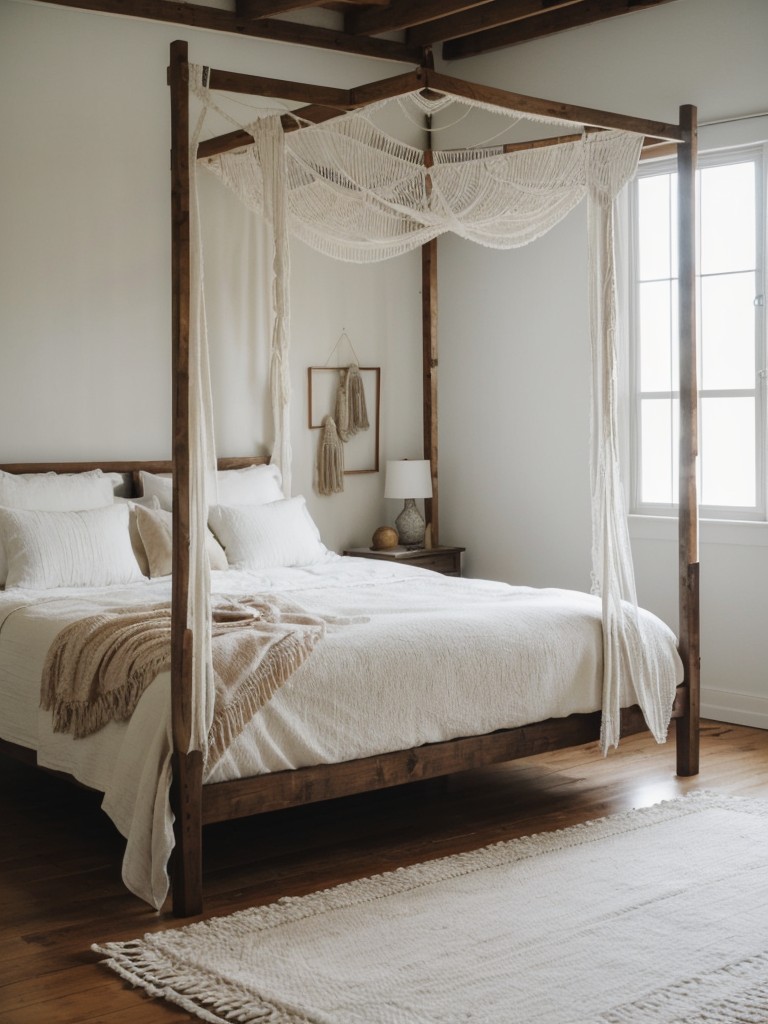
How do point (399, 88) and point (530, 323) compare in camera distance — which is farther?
point (530, 323)

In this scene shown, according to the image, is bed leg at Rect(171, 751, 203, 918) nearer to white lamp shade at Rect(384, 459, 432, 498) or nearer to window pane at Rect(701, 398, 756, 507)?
window pane at Rect(701, 398, 756, 507)

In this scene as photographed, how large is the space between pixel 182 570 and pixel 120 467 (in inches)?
89.8

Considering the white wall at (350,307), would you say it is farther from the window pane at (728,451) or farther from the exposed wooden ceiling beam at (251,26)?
the window pane at (728,451)

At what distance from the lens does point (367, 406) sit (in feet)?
21.2

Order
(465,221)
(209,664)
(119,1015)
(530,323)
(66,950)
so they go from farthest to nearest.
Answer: (530,323) < (465,221) < (209,664) < (66,950) < (119,1015)

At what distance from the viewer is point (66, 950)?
3.00 m

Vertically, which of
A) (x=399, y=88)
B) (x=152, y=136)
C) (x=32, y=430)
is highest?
(x=152, y=136)

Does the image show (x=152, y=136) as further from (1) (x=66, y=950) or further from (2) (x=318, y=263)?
(1) (x=66, y=950)

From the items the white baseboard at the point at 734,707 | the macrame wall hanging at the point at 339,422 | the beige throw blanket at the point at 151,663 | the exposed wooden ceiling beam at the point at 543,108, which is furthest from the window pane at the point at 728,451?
the beige throw blanket at the point at 151,663

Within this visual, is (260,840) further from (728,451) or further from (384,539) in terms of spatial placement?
(728,451)

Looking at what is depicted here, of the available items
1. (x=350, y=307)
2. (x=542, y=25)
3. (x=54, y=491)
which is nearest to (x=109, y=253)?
(x=54, y=491)

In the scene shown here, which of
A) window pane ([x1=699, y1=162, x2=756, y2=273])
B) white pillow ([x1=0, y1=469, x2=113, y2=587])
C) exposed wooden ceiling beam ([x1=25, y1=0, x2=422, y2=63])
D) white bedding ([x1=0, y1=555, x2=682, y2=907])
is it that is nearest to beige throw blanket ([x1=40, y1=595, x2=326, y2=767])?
white bedding ([x1=0, y1=555, x2=682, y2=907])

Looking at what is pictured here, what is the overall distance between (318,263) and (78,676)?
318cm

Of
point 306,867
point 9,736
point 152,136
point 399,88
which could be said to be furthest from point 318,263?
point 306,867
